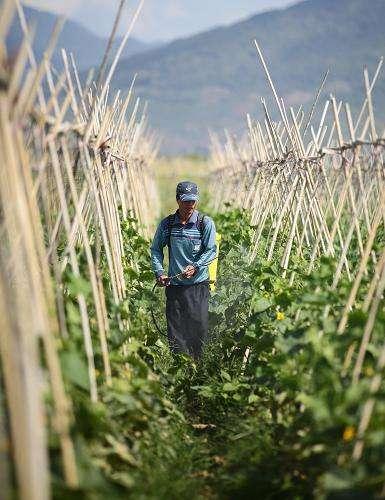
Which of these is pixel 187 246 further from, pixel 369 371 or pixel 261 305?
pixel 369 371

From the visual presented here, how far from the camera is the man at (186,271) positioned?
628 centimetres

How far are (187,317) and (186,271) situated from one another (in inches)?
20.8

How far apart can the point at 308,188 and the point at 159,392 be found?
317 cm

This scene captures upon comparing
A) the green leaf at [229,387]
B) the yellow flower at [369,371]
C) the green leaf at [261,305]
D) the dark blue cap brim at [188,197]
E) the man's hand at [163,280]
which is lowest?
the green leaf at [229,387]

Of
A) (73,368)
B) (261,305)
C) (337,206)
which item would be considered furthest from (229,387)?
(73,368)

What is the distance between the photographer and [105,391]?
4.10m

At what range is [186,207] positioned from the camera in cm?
616

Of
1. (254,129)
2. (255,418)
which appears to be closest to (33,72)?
(255,418)

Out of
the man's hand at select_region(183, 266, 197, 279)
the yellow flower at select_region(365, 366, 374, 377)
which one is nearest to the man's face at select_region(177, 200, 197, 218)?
the man's hand at select_region(183, 266, 197, 279)

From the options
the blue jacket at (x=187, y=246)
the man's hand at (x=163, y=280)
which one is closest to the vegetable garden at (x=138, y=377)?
the man's hand at (x=163, y=280)

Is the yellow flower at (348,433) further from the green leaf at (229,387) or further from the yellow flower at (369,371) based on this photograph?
the green leaf at (229,387)

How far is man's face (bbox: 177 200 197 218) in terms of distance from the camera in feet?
20.1

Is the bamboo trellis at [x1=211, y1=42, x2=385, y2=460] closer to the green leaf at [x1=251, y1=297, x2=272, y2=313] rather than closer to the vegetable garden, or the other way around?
the vegetable garden

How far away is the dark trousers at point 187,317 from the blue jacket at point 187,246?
4.1 inches
